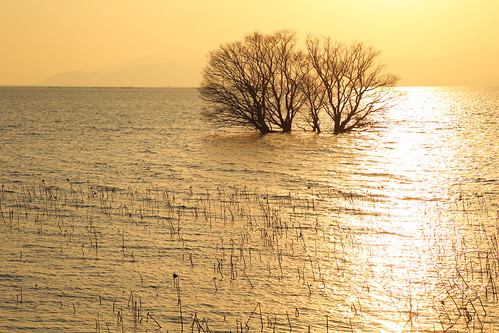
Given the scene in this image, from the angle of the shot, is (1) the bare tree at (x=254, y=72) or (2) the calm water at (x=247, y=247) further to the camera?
(1) the bare tree at (x=254, y=72)

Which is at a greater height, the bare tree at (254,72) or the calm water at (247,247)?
the bare tree at (254,72)

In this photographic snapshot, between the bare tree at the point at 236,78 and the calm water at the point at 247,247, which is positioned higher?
the bare tree at the point at 236,78

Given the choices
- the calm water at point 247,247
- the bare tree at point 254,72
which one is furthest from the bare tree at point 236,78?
Answer: the calm water at point 247,247

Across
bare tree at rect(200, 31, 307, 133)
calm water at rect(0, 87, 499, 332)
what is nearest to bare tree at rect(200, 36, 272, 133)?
bare tree at rect(200, 31, 307, 133)

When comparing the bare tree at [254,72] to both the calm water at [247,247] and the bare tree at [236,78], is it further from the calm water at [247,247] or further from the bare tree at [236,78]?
the calm water at [247,247]

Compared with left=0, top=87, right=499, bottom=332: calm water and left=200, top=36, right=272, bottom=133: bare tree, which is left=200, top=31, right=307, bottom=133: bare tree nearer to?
left=200, top=36, right=272, bottom=133: bare tree

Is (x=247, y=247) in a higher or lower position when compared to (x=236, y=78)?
lower

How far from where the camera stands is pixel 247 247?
20578 mm

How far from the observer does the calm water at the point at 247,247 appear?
14.6 metres

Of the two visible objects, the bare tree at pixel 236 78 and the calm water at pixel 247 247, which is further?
the bare tree at pixel 236 78

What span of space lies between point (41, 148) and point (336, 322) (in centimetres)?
4490

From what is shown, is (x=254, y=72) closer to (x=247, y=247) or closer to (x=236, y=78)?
(x=236, y=78)

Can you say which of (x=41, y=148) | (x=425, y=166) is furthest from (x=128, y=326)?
(x=41, y=148)

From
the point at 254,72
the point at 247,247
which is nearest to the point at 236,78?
the point at 254,72
